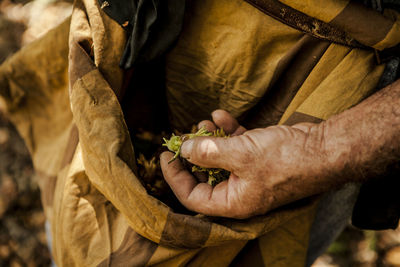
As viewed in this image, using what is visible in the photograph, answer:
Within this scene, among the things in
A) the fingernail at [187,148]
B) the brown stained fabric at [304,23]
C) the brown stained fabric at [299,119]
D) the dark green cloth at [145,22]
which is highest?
the brown stained fabric at [304,23]

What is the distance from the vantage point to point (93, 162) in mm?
817

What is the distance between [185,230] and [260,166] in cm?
27

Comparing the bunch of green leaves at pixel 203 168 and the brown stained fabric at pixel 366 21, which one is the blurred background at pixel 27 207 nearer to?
the bunch of green leaves at pixel 203 168

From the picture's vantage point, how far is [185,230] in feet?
2.56

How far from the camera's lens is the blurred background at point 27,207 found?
7.09ft

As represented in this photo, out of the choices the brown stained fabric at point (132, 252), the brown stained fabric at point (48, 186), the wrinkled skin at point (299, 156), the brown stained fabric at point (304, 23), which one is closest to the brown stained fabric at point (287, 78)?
the brown stained fabric at point (304, 23)

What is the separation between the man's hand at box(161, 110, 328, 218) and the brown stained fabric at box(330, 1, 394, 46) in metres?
0.27

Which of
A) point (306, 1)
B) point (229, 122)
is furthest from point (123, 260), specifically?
point (306, 1)

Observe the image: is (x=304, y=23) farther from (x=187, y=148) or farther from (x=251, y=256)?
(x=251, y=256)

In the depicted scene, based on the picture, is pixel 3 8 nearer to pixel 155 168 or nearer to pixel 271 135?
pixel 155 168

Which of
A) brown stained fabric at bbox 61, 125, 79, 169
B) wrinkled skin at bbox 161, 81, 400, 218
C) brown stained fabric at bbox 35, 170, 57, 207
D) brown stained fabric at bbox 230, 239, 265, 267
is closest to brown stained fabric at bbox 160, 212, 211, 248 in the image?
wrinkled skin at bbox 161, 81, 400, 218

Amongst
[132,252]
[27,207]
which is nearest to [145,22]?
[132,252]

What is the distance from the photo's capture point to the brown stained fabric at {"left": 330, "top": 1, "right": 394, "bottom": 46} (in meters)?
0.74

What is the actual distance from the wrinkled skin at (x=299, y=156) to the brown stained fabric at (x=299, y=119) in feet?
0.12
